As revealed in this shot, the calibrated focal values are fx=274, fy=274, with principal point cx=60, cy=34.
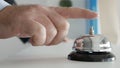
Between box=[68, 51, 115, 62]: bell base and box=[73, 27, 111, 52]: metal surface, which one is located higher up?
box=[73, 27, 111, 52]: metal surface

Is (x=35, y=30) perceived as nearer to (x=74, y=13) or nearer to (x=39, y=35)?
(x=39, y=35)

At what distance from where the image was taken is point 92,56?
52 cm

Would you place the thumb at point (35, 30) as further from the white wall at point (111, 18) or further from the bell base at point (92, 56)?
the white wall at point (111, 18)

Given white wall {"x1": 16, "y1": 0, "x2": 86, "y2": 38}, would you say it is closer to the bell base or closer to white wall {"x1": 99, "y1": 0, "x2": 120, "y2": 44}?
white wall {"x1": 99, "y1": 0, "x2": 120, "y2": 44}

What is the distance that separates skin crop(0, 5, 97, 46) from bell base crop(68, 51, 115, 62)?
5cm

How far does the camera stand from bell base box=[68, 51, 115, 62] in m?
0.51

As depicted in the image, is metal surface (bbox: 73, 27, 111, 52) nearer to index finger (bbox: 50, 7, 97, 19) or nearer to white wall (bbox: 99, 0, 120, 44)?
index finger (bbox: 50, 7, 97, 19)

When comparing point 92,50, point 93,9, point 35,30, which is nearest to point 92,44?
point 92,50

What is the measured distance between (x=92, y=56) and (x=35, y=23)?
4.9 inches

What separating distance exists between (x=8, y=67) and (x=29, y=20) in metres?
0.10

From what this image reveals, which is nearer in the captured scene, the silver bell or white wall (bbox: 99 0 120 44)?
the silver bell

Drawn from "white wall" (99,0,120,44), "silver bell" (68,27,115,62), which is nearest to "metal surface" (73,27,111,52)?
"silver bell" (68,27,115,62)

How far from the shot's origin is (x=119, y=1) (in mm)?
1931

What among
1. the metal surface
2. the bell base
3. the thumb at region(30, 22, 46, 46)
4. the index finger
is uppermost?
the index finger
